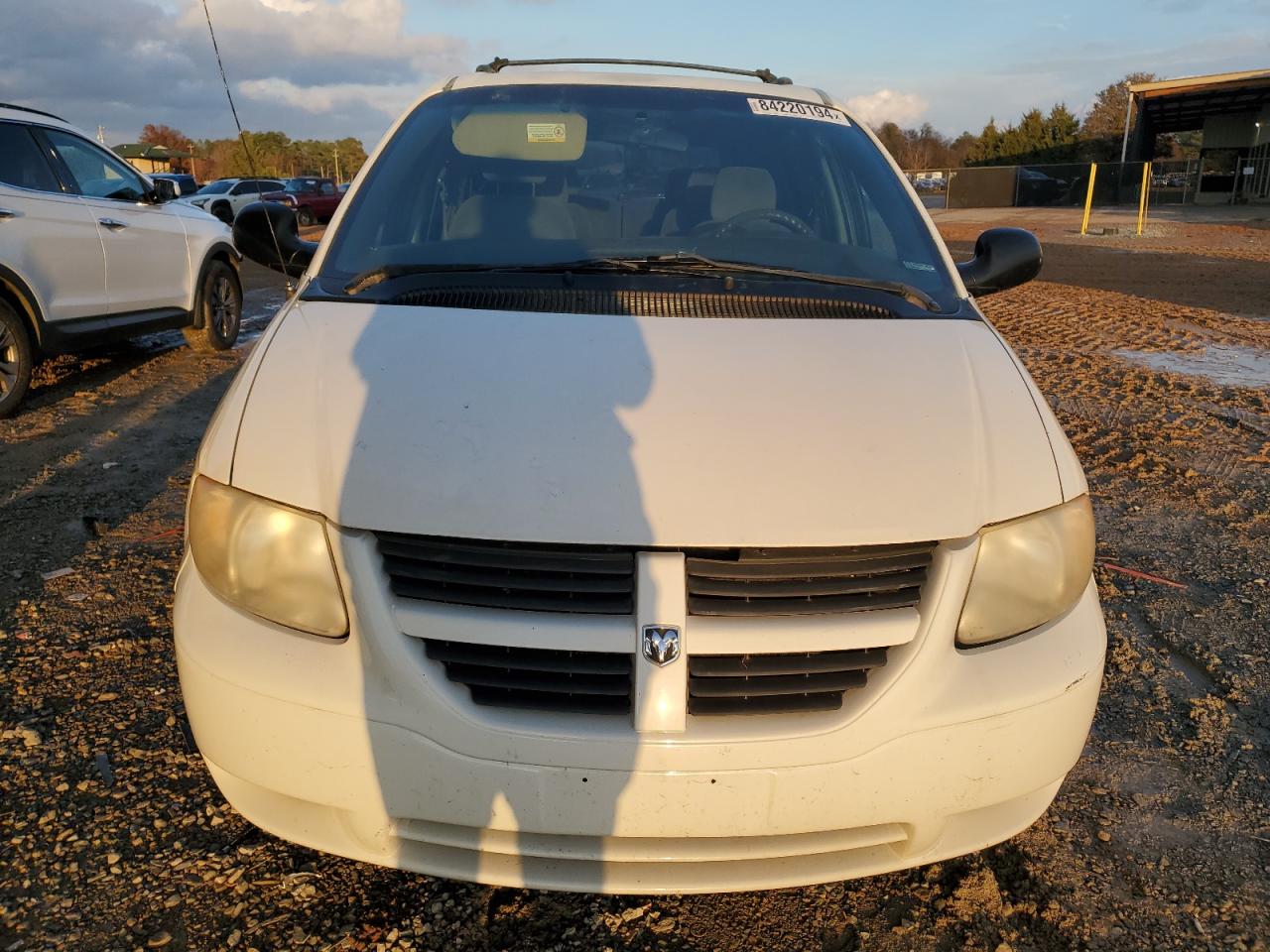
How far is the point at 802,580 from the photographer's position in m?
1.83

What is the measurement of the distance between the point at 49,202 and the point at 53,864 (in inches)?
227

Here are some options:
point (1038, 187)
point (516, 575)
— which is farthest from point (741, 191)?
point (1038, 187)

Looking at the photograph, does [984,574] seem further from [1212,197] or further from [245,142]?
[1212,197]

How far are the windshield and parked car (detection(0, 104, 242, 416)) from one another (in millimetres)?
4588

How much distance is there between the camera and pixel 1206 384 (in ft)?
23.6

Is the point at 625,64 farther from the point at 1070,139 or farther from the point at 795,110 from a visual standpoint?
the point at 1070,139

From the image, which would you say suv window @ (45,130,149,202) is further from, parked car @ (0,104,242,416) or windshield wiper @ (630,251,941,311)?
windshield wiper @ (630,251,941,311)

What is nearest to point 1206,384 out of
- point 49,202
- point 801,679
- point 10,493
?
point 801,679

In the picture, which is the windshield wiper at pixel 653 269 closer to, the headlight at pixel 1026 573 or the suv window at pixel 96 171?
the headlight at pixel 1026 573

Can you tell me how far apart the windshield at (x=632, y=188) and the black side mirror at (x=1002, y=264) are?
340mm

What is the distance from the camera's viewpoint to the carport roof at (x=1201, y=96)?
35.0 metres

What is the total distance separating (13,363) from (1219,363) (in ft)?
30.3

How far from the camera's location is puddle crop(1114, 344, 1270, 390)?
7.44 m

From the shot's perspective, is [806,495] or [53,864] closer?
[806,495]
